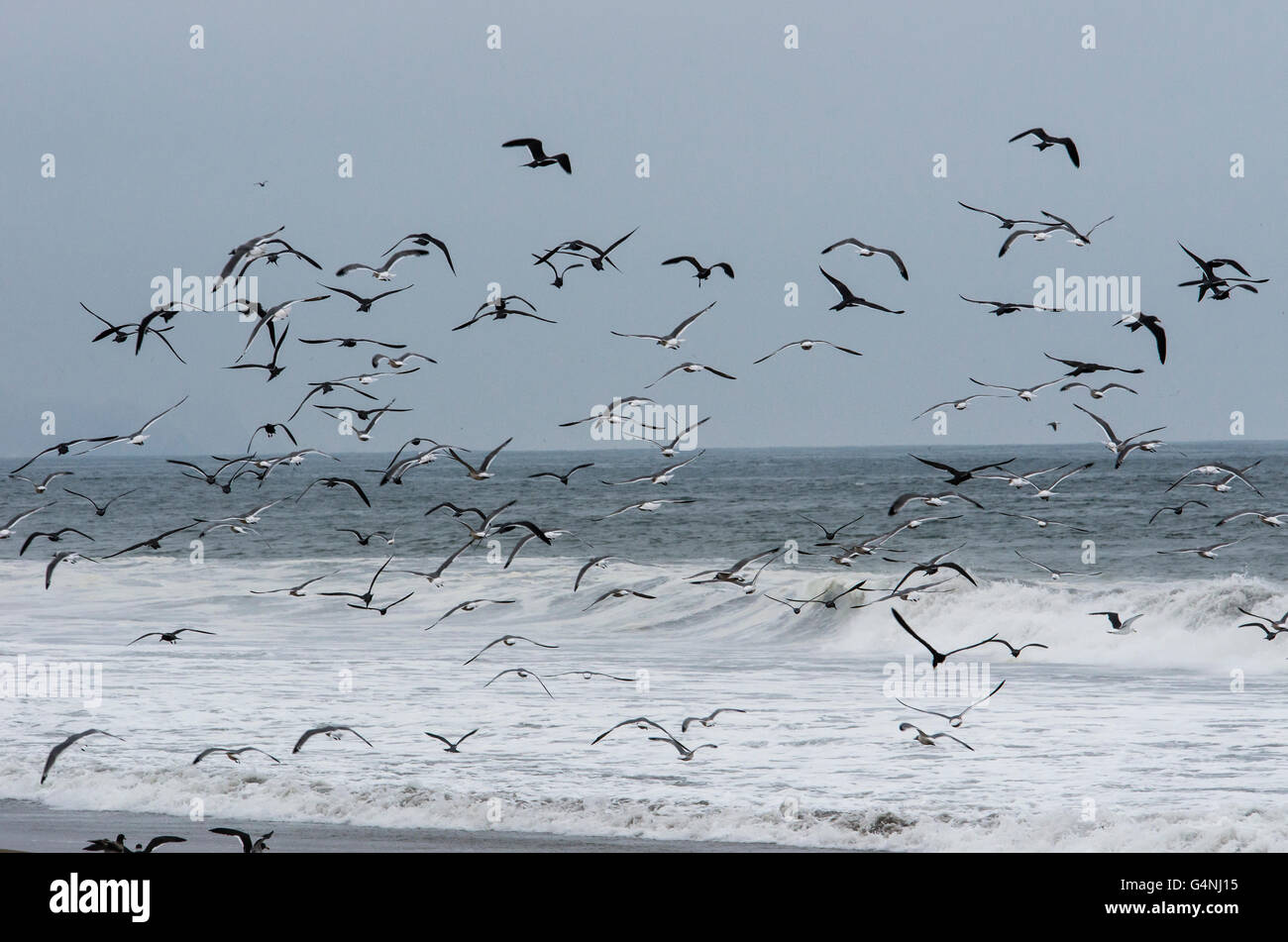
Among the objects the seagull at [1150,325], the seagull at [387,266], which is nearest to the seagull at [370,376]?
the seagull at [387,266]

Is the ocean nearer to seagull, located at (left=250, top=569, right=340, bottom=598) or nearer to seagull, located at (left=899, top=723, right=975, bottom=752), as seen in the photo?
seagull, located at (left=899, top=723, right=975, bottom=752)

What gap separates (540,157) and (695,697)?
8527 millimetres

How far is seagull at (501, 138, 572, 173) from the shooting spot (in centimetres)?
1427

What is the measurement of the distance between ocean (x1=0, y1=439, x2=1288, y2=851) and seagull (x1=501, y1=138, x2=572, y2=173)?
22.3ft

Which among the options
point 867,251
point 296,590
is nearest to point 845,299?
point 867,251

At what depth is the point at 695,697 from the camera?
62.3 feet

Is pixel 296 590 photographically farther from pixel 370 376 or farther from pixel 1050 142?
pixel 1050 142

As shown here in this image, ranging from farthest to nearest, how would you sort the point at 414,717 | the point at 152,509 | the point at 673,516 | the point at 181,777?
1. the point at 152,509
2. the point at 673,516
3. the point at 414,717
4. the point at 181,777

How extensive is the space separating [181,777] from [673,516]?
42627 mm

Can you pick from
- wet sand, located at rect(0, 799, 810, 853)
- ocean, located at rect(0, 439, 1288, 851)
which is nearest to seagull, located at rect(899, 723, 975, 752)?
ocean, located at rect(0, 439, 1288, 851)

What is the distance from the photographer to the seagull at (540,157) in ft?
46.8

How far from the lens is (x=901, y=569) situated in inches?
1453
